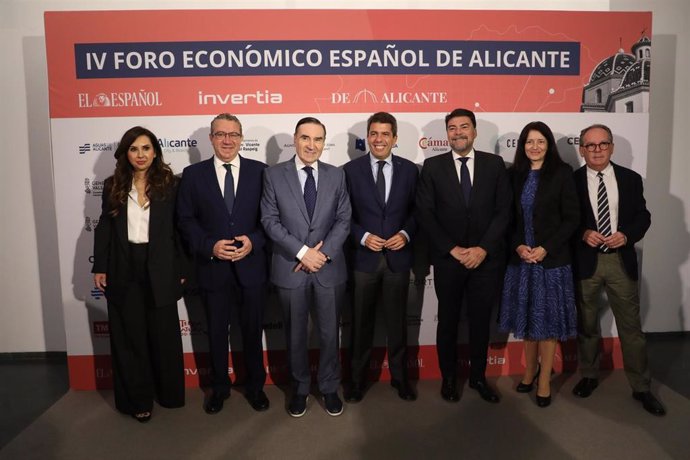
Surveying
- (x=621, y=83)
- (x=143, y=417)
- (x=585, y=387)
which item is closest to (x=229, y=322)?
(x=143, y=417)

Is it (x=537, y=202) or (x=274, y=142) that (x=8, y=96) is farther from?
(x=537, y=202)

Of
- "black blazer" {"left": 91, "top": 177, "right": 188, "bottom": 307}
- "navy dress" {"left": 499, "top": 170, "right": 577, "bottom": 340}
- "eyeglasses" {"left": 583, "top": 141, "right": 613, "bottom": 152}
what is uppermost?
"eyeglasses" {"left": 583, "top": 141, "right": 613, "bottom": 152}

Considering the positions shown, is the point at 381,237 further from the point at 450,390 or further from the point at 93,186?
the point at 93,186

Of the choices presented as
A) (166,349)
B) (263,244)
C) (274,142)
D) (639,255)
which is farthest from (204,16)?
(639,255)

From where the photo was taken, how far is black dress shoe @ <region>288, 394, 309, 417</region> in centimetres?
310

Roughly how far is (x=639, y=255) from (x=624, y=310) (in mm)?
852

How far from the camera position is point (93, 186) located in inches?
138

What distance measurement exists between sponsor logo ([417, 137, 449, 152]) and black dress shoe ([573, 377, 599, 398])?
1.93 m

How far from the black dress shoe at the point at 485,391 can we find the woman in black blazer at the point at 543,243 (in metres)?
0.29

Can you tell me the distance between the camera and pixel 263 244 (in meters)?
3.09

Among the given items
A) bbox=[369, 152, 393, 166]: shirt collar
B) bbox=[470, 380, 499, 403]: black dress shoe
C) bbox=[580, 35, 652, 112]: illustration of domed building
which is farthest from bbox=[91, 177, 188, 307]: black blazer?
bbox=[580, 35, 652, 112]: illustration of domed building

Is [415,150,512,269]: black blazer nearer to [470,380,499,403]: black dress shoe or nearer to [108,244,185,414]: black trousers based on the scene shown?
[470,380,499,403]: black dress shoe

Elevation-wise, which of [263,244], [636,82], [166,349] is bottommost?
[166,349]

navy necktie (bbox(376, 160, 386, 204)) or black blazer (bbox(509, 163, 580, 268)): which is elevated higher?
navy necktie (bbox(376, 160, 386, 204))
